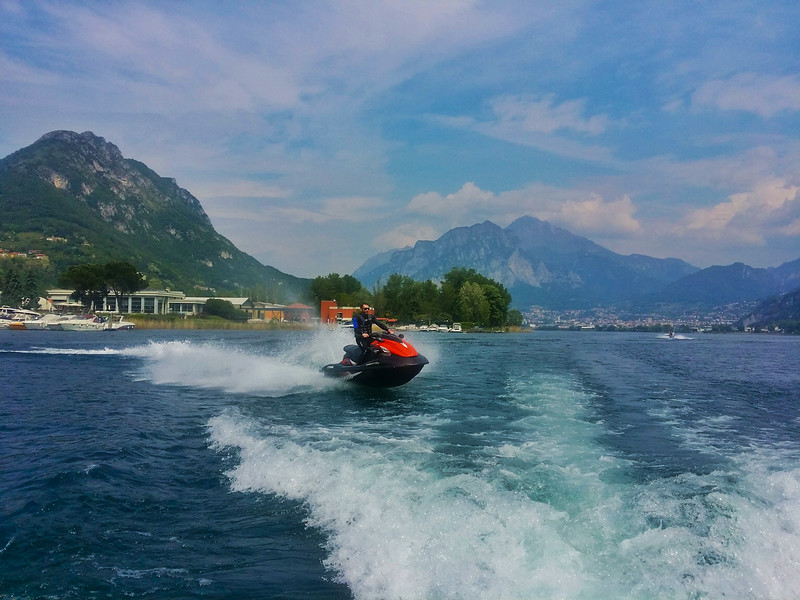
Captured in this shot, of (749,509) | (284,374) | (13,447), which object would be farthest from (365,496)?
(284,374)

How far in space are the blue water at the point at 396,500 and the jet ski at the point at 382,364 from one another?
6.19 feet

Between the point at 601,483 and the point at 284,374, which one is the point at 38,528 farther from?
the point at 284,374

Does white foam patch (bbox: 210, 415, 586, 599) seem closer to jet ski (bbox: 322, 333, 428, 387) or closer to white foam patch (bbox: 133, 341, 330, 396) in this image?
jet ski (bbox: 322, 333, 428, 387)

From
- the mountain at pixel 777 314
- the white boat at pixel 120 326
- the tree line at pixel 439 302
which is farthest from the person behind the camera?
the mountain at pixel 777 314

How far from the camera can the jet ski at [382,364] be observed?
720 inches

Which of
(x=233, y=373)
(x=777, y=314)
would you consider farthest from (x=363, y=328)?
(x=777, y=314)

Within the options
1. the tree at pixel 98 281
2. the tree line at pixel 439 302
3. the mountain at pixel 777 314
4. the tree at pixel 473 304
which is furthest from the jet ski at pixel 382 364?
the mountain at pixel 777 314

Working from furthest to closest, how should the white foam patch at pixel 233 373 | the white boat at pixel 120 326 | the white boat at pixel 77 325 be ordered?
1. the white boat at pixel 120 326
2. the white boat at pixel 77 325
3. the white foam patch at pixel 233 373

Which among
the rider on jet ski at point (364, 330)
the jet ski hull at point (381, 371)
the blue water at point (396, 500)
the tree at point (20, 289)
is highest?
the tree at point (20, 289)

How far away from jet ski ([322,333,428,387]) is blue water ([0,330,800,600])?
6.19 feet

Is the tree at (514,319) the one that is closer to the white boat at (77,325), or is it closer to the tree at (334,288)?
the tree at (334,288)

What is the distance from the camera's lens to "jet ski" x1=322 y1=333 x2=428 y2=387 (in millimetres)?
18281

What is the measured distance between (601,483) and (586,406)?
8431 millimetres

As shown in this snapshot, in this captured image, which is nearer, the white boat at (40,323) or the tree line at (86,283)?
the white boat at (40,323)
